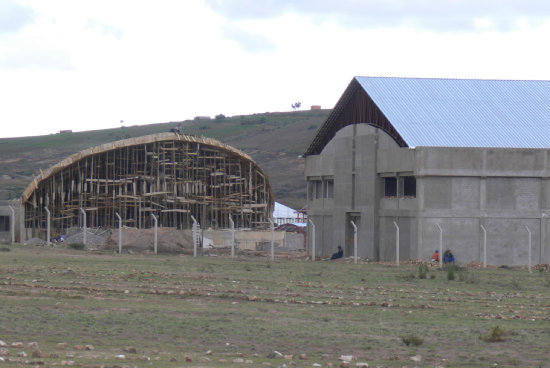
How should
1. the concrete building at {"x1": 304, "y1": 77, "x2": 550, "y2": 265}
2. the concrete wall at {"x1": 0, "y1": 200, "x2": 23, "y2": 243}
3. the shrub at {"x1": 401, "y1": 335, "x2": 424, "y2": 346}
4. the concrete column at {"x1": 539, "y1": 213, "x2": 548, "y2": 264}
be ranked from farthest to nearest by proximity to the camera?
the concrete wall at {"x1": 0, "y1": 200, "x2": 23, "y2": 243}, the concrete column at {"x1": 539, "y1": 213, "x2": 548, "y2": 264}, the concrete building at {"x1": 304, "y1": 77, "x2": 550, "y2": 265}, the shrub at {"x1": 401, "y1": 335, "x2": 424, "y2": 346}

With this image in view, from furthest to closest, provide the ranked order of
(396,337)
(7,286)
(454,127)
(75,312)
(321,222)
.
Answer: (321,222), (454,127), (7,286), (75,312), (396,337)

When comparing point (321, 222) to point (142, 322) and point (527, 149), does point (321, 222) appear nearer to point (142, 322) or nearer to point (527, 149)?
point (527, 149)

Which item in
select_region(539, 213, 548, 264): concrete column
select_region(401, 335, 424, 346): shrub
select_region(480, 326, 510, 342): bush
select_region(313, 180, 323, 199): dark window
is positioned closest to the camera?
select_region(401, 335, 424, 346): shrub

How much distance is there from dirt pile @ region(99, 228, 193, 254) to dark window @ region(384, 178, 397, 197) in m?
10.7

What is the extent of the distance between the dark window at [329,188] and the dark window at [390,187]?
6.39 m

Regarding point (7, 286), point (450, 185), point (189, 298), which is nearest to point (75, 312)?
point (189, 298)

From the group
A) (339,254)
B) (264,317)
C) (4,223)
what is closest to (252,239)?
(339,254)

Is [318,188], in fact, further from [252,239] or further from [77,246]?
[77,246]

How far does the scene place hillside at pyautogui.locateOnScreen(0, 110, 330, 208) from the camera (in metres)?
132

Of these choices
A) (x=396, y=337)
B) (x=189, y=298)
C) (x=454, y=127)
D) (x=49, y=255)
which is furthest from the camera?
(x=454, y=127)

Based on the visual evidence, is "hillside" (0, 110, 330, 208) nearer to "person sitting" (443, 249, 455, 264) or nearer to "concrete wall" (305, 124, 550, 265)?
"concrete wall" (305, 124, 550, 265)

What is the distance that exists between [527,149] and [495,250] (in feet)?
16.7

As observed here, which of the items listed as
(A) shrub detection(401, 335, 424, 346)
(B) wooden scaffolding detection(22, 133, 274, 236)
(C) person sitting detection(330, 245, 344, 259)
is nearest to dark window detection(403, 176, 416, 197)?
(C) person sitting detection(330, 245, 344, 259)

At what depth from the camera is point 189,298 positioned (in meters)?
25.9
